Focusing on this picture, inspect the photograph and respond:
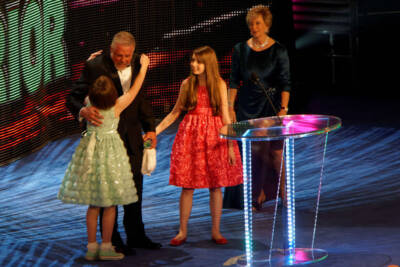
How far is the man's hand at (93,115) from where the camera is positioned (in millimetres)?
4465

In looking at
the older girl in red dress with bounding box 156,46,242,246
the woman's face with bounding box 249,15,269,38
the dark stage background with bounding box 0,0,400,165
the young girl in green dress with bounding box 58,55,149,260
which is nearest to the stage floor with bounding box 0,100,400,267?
the older girl in red dress with bounding box 156,46,242,246

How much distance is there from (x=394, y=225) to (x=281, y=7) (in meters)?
4.23

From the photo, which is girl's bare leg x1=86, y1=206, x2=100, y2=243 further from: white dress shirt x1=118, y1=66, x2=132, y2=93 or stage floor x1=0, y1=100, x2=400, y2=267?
white dress shirt x1=118, y1=66, x2=132, y2=93

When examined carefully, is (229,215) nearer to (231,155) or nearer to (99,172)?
(231,155)

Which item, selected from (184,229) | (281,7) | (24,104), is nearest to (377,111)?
(281,7)

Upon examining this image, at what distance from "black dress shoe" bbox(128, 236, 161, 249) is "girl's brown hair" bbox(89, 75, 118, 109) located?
36.5 inches

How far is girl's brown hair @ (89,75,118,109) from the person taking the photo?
4449 mm

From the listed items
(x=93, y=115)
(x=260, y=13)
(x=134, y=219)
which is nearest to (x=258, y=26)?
(x=260, y=13)

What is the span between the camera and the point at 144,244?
4816mm

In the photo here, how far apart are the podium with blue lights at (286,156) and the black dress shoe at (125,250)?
28.5 inches

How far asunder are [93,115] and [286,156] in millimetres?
1174

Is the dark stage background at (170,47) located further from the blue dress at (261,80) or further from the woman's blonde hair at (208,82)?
the woman's blonde hair at (208,82)

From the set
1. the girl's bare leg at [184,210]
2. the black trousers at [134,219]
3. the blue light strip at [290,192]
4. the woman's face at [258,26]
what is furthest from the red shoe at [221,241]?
the woman's face at [258,26]

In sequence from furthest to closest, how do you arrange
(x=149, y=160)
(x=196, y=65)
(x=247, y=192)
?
(x=196, y=65)
(x=149, y=160)
(x=247, y=192)
